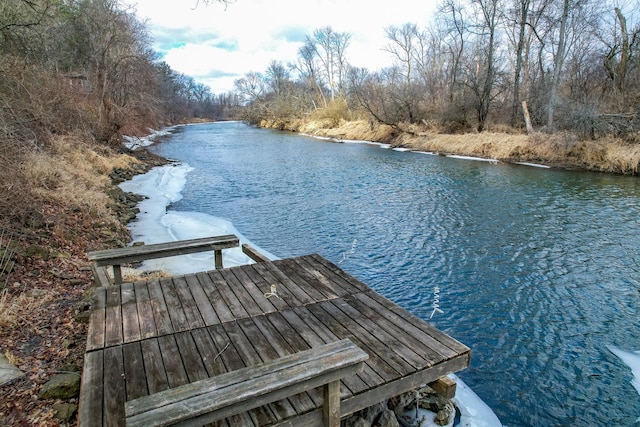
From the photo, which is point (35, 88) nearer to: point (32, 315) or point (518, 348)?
point (32, 315)

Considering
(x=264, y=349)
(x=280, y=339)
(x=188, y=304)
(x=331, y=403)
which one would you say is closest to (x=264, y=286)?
(x=188, y=304)

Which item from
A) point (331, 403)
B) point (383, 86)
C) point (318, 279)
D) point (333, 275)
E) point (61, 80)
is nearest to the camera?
point (331, 403)

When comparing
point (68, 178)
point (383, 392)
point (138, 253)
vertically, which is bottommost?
point (383, 392)

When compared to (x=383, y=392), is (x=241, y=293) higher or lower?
higher

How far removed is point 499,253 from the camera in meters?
8.13

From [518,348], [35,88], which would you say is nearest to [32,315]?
[518,348]

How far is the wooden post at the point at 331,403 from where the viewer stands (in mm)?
2594

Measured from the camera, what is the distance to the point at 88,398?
2605mm

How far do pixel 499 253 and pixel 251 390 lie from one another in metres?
7.17

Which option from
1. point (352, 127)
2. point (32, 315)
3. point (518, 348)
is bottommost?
point (518, 348)

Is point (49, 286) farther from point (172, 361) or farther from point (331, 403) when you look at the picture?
point (331, 403)

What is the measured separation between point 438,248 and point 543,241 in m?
2.48

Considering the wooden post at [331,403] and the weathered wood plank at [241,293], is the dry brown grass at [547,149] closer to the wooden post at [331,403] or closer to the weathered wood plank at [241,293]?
the weathered wood plank at [241,293]

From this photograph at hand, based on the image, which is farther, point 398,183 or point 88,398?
point 398,183
